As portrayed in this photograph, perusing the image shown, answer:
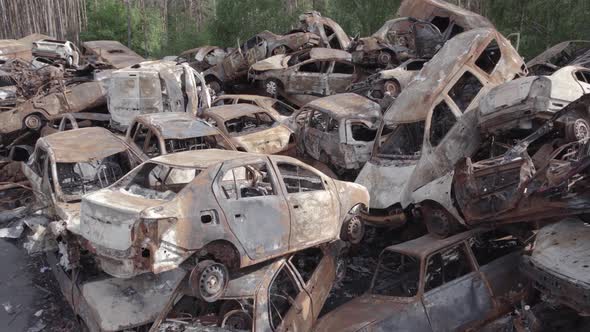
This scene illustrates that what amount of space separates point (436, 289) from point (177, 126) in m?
5.34

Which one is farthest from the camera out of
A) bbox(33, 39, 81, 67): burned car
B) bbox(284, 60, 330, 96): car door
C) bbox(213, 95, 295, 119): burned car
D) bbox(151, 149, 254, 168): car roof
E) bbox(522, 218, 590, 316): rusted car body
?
bbox(33, 39, 81, 67): burned car

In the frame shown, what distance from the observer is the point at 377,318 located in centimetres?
567

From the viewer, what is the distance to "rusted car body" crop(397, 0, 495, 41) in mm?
14398

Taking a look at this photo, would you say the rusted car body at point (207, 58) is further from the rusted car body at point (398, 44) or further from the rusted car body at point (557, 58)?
the rusted car body at point (557, 58)

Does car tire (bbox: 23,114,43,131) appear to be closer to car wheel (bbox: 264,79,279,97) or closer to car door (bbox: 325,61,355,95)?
car wheel (bbox: 264,79,279,97)

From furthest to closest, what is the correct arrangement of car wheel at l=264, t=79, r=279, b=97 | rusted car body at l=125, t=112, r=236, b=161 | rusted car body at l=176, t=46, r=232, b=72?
rusted car body at l=176, t=46, r=232, b=72, car wheel at l=264, t=79, r=279, b=97, rusted car body at l=125, t=112, r=236, b=161

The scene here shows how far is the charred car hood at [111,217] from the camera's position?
5.75 metres

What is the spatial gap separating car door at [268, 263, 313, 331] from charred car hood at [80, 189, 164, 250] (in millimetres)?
1469

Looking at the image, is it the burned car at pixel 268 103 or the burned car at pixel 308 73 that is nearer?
the burned car at pixel 268 103

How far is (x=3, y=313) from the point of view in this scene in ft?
24.5

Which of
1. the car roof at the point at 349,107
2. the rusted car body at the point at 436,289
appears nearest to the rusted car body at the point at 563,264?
the rusted car body at the point at 436,289

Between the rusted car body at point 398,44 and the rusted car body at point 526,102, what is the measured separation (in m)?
5.82

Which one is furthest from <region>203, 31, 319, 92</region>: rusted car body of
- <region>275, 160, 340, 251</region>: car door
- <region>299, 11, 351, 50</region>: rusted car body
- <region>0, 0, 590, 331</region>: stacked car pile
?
<region>275, 160, 340, 251</region>: car door

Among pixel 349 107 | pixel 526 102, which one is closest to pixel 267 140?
pixel 349 107
